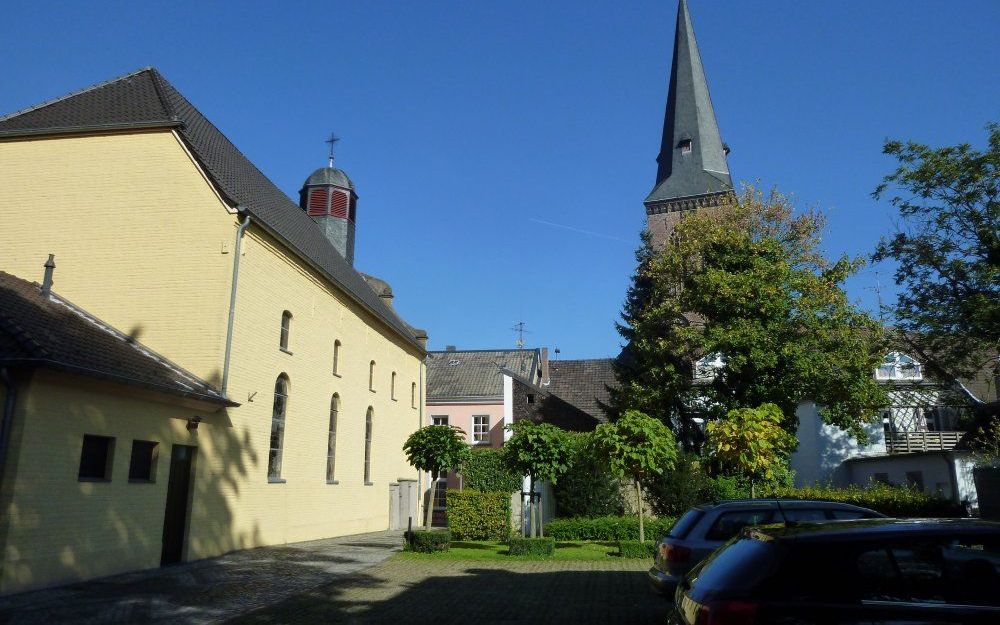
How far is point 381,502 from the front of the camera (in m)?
27.3

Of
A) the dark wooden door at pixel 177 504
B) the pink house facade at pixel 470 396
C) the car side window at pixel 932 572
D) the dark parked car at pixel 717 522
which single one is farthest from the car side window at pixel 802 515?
the pink house facade at pixel 470 396

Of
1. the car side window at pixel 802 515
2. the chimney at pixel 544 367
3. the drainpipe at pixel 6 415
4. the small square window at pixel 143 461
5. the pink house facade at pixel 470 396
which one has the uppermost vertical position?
the chimney at pixel 544 367

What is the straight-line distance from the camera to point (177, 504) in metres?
15.2

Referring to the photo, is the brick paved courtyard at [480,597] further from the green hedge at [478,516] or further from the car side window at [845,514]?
the green hedge at [478,516]

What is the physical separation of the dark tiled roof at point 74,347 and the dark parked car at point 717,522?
32.6ft

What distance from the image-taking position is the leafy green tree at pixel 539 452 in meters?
17.8

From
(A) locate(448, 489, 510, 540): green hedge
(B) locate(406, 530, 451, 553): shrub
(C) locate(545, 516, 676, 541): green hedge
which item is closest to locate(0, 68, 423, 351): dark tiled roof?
(A) locate(448, 489, 510, 540): green hedge

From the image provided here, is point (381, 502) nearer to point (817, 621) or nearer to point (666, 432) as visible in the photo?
point (666, 432)

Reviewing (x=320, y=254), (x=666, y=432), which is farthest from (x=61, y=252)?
(x=666, y=432)

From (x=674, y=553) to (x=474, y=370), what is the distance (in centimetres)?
3250

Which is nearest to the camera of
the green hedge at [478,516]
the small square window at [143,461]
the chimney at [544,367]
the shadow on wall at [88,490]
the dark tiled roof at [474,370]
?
the shadow on wall at [88,490]

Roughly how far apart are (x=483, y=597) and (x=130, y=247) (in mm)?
12751

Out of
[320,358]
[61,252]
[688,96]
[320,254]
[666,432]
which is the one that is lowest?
[666,432]

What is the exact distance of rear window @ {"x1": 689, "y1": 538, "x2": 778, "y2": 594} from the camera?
3.93 m
